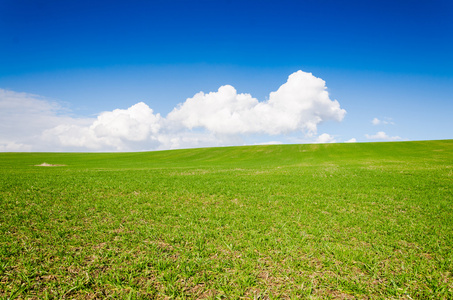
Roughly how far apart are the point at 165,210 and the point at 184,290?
626cm

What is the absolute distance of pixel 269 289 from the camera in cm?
514

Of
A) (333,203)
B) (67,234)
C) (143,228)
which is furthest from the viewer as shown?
(333,203)

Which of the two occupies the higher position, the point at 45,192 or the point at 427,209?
the point at 45,192

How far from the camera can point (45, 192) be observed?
13.5 meters

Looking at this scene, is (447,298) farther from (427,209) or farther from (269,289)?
(427,209)

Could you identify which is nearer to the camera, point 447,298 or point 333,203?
point 447,298

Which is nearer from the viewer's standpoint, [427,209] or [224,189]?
[427,209]

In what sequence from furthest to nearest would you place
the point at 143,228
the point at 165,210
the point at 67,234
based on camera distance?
the point at 165,210
the point at 143,228
the point at 67,234

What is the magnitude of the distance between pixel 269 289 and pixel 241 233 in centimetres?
319

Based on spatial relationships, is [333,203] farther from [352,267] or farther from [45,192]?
[45,192]

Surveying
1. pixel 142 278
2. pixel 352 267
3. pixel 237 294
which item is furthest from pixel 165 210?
pixel 352 267

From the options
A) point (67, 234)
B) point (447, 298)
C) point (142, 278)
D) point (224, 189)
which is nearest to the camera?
point (447, 298)

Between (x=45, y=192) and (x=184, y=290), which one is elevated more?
(x=45, y=192)

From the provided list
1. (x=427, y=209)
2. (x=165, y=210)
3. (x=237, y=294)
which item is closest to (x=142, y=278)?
(x=237, y=294)
